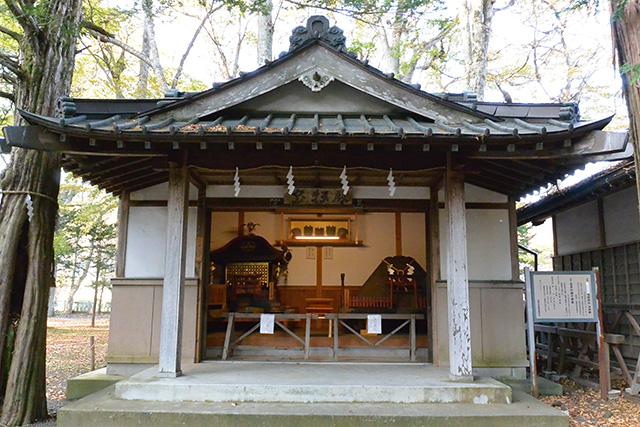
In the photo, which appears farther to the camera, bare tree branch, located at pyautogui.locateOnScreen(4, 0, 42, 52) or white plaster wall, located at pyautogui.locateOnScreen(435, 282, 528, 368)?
white plaster wall, located at pyautogui.locateOnScreen(435, 282, 528, 368)

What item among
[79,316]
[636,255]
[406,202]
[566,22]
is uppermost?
[566,22]

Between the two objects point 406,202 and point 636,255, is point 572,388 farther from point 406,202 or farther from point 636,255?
point 406,202

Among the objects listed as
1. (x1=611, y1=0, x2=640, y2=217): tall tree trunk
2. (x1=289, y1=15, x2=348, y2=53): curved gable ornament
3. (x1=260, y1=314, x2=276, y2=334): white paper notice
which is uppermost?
(x1=289, y1=15, x2=348, y2=53): curved gable ornament

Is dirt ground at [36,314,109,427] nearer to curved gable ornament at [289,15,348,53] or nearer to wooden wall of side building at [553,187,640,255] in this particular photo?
curved gable ornament at [289,15,348,53]

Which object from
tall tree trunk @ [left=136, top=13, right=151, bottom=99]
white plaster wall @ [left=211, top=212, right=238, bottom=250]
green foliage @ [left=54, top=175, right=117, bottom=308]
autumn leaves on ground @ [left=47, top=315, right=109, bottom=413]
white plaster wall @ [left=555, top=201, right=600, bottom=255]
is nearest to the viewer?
autumn leaves on ground @ [left=47, top=315, right=109, bottom=413]

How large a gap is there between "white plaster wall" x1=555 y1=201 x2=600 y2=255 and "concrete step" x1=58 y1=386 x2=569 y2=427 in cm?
521

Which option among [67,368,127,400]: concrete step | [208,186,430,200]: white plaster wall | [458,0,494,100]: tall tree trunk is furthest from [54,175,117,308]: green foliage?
[458,0,494,100]: tall tree trunk

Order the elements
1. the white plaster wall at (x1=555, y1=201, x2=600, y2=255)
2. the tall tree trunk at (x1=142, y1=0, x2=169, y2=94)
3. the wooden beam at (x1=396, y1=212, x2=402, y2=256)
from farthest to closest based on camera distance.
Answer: the tall tree trunk at (x1=142, y1=0, x2=169, y2=94)
the wooden beam at (x1=396, y1=212, x2=402, y2=256)
the white plaster wall at (x1=555, y1=201, x2=600, y2=255)

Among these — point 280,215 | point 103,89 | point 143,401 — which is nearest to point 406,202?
point 143,401

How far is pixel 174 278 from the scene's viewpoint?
583cm

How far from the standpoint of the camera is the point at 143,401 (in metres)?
5.30

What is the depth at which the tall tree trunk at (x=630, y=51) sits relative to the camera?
15.7 ft

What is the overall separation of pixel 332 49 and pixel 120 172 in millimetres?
3494

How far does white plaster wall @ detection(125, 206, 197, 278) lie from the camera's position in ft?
24.0
